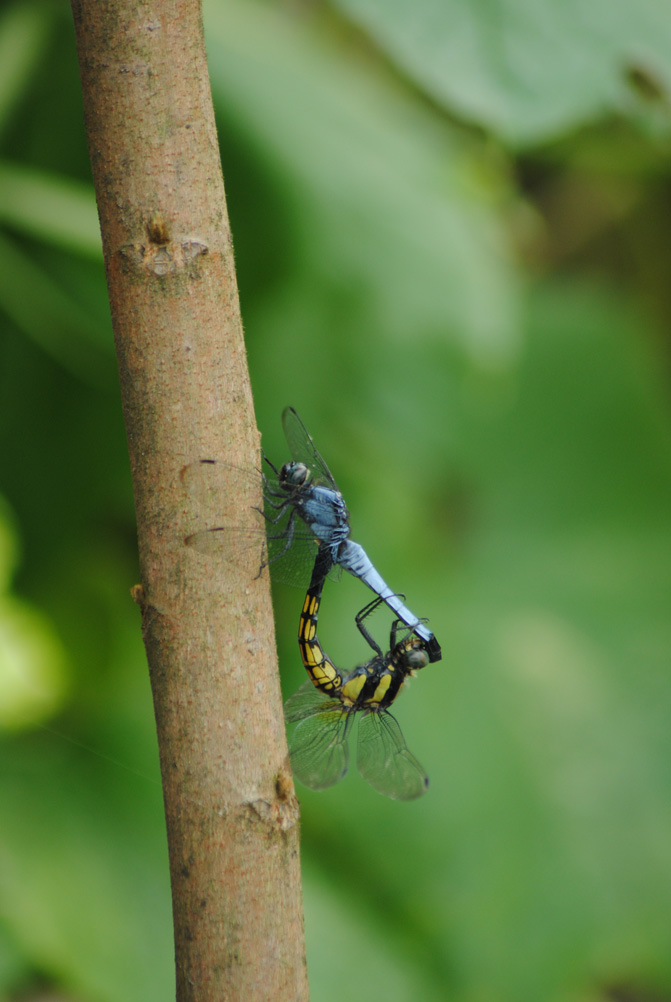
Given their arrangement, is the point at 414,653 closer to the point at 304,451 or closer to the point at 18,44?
the point at 304,451

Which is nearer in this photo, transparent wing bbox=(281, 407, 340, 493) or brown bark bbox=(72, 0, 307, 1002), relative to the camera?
brown bark bbox=(72, 0, 307, 1002)

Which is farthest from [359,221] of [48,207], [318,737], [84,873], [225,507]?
[84,873]

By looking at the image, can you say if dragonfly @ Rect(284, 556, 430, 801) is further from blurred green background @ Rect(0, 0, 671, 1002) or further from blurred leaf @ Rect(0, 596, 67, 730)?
blurred leaf @ Rect(0, 596, 67, 730)

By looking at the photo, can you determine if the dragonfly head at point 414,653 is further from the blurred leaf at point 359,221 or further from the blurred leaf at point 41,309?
the blurred leaf at point 41,309

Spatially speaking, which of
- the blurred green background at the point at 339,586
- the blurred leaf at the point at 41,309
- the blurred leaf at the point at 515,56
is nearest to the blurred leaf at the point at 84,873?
the blurred green background at the point at 339,586

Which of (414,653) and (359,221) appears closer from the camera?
(414,653)

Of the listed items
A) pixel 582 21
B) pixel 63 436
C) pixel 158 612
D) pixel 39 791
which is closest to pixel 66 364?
pixel 63 436

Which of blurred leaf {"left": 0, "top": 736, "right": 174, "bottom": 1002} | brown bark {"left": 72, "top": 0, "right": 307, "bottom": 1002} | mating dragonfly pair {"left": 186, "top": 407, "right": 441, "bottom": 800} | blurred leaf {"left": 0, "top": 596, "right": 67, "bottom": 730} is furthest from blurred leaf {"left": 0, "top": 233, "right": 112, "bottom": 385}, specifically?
brown bark {"left": 72, "top": 0, "right": 307, "bottom": 1002}
